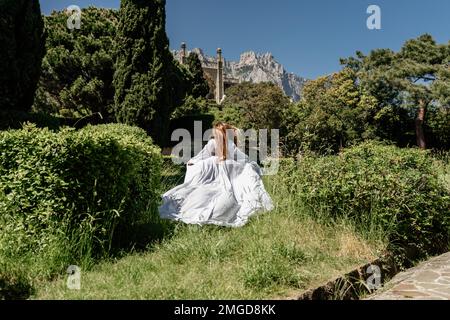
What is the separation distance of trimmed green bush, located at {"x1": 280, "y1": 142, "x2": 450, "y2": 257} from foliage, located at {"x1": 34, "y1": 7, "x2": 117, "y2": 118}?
12122 millimetres

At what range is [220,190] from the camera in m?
6.62

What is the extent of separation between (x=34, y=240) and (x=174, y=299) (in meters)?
1.72

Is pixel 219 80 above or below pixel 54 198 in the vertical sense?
above

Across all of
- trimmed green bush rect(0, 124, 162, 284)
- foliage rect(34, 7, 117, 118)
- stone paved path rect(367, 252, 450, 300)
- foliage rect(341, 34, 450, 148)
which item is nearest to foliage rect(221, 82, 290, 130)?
foliage rect(341, 34, 450, 148)

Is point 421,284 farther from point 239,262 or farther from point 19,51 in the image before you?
point 19,51

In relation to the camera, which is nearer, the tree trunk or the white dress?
the white dress

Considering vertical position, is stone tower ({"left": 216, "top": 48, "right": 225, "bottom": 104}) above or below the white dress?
above

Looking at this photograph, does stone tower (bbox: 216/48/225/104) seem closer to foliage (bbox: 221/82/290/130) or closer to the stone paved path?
foliage (bbox: 221/82/290/130)

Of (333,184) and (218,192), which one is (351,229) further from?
(218,192)

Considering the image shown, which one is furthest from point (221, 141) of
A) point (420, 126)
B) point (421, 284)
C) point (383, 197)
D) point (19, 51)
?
point (420, 126)

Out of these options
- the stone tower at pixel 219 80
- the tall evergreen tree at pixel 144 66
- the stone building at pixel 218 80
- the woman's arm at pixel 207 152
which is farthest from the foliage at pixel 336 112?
the stone tower at pixel 219 80

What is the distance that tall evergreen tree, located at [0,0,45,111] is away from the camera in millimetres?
8305

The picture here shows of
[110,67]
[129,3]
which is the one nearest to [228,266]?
[129,3]

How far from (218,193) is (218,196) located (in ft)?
0.37
